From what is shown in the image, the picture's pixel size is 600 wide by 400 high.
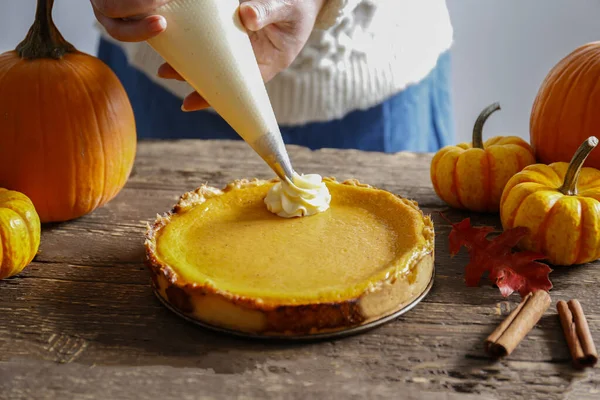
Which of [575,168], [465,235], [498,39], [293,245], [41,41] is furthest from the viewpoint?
[498,39]

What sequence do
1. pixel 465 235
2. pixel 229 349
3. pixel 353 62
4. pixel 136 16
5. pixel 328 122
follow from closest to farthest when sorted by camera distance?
pixel 229 349
pixel 136 16
pixel 465 235
pixel 353 62
pixel 328 122

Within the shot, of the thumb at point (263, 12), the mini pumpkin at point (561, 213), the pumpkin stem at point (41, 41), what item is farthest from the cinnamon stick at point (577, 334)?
the pumpkin stem at point (41, 41)

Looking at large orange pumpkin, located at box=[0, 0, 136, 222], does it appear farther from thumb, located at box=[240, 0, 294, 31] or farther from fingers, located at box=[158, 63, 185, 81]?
thumb, located at box=[240, 0, 294, 31]

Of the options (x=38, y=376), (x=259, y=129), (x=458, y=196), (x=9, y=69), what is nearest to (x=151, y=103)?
(x=9, y=69)

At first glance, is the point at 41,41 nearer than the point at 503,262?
No

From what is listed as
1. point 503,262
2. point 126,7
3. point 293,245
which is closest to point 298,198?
point 293,245

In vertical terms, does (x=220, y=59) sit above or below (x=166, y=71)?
above

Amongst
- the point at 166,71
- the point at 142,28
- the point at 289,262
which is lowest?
the point at 289,262

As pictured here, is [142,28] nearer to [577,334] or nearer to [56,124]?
[56,124]
